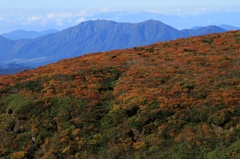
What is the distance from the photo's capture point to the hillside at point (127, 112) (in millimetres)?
18344

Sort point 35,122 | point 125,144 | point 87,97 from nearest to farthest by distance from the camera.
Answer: point 125,144 → point 35,122 → point 87,97

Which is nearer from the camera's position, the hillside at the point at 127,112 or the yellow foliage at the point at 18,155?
the hillside at the point at 127,112

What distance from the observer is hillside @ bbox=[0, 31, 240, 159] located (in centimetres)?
1834

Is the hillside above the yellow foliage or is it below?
above

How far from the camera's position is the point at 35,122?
22078 millimetres

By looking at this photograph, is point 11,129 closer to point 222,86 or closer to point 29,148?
point 29,148

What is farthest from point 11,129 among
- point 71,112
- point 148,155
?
point 148,155

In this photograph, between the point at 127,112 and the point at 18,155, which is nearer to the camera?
the point at 18,155

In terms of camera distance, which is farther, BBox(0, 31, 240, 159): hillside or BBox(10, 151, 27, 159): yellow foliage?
BBox(10, 151, 27, 159): yellow foliage

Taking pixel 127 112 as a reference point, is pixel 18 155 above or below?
below

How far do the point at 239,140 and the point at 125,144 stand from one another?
6.78m

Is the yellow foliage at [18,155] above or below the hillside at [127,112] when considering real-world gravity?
below

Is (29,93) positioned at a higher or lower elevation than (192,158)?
higher

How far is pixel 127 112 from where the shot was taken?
2208 centimetres
